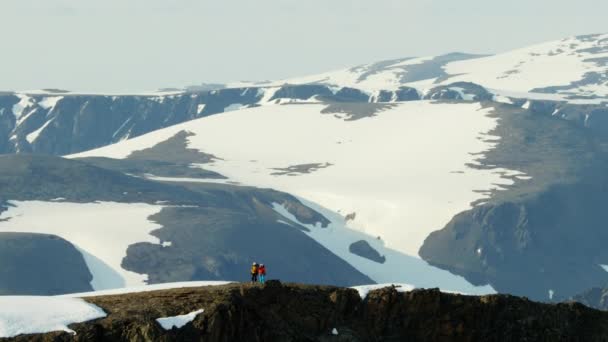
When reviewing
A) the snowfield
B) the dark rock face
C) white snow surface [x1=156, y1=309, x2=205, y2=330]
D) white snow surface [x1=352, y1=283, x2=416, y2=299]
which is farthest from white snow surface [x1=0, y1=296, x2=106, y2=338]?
white snow surface [x1=352, y1=283, x2=416, y2=299]

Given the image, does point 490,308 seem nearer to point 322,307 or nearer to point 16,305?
point 322,307

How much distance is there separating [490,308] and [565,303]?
5.88 meters

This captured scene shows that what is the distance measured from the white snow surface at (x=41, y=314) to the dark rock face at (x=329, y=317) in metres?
0.58

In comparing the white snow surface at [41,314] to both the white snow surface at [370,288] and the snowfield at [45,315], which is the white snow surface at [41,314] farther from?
the white snow surface at [370,288]

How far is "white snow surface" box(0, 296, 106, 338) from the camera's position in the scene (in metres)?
67.8

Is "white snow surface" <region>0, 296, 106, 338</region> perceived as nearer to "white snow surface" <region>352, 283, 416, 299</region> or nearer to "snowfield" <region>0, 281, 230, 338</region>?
"snowfield" <region>0, 281, 230, 338</region>

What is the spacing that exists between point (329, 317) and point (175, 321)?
32.7 ft

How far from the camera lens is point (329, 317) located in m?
77.3

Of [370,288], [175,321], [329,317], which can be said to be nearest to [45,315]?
[175,321]

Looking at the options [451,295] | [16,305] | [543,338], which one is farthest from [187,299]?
[543,338]

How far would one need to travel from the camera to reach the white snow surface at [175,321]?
70250 mm

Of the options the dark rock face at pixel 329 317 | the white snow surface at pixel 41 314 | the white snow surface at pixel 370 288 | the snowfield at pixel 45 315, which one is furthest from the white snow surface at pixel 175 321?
the white snow surface at pixel 370 288

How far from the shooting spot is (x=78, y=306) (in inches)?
2842

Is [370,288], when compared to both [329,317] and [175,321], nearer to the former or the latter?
[329,317]
